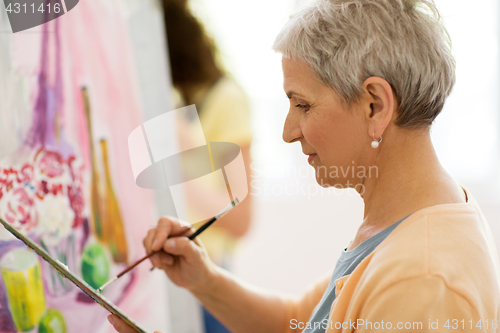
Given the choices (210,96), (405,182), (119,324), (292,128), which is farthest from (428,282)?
(210,96)

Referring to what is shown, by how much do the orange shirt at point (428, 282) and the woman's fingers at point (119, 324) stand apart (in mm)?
356

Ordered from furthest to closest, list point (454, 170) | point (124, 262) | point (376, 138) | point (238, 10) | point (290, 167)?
point (454, 170)
point (290, 167)
point (238, 10)
point (124, 262)
point (376, 138)

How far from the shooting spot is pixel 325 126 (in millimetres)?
610

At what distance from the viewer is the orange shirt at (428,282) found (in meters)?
0.45

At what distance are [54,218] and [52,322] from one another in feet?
0.52

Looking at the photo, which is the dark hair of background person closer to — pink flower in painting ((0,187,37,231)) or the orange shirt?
pink flower in painting ((0,187,37,231))

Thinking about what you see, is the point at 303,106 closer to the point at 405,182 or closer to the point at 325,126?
the point at 325,126

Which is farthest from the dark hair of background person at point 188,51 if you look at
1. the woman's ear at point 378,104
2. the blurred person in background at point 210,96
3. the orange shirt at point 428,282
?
the orange shirt at point 428,282

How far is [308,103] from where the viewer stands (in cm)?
61

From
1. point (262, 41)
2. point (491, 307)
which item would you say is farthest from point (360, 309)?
point (262, 41)

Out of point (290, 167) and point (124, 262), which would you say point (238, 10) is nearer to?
point (290, 167)

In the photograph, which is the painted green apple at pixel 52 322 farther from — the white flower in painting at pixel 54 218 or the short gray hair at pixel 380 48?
the short gray hair at pixel 380 48

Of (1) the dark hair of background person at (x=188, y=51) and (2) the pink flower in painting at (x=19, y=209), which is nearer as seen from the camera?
(2) the pink flower in painting at (x=19, y=209)

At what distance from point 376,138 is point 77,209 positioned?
49cm
